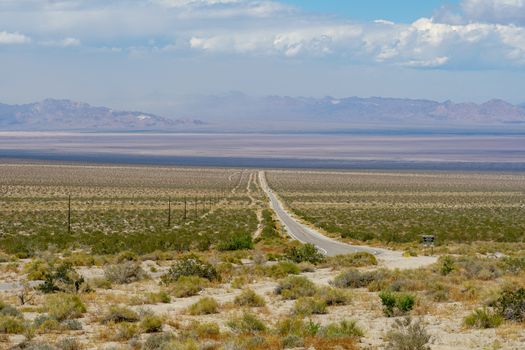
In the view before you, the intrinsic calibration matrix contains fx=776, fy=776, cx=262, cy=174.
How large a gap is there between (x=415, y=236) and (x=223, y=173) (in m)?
91.8

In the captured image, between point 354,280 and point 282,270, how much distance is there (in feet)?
11.2

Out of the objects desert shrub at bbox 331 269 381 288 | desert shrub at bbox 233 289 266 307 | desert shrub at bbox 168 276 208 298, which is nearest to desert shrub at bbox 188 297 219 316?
desert shrub at bbox 233 289 266 307

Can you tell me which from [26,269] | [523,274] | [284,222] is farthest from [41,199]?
[523,274]

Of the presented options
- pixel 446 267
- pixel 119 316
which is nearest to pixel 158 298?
pixel 119 316

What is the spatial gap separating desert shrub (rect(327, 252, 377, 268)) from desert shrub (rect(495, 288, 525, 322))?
410 inches

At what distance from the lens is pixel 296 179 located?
115875 mm

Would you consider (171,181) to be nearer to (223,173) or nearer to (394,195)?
(223,173)

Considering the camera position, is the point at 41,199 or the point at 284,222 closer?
the point at 284,222

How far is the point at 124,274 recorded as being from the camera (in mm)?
21000

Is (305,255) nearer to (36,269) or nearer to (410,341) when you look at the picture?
(36,269)

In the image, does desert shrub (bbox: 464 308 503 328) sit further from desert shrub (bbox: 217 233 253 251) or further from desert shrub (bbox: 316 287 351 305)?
desert shrub (bbox: 217 233 253 251)

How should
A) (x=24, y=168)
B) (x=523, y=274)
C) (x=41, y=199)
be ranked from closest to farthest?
(x=523, y=274), (x=41, y=199), (x=24, y=168)

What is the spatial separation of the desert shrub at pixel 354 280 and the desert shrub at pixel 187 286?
3421mm

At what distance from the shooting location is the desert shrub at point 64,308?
48.8 ft
